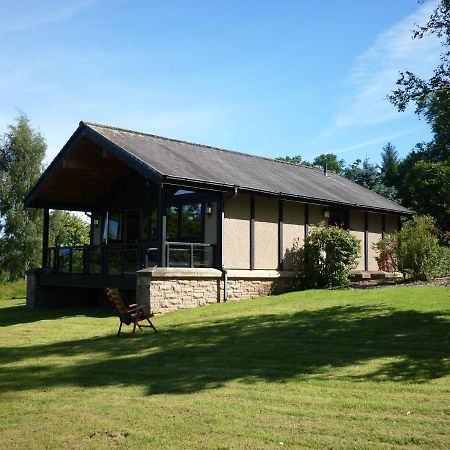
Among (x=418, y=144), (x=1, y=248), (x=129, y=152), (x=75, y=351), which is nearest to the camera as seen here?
(x=75, y=351)

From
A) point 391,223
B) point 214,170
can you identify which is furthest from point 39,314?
point 391,223

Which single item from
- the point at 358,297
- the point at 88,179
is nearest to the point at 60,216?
the point at 88,179

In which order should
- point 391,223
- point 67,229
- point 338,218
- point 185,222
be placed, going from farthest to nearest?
1. point 67,229
2. point 391,223
3. point 338,218
4. point 185,222

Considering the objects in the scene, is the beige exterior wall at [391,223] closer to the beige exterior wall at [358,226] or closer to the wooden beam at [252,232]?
the beige exterior wall at [358,226]

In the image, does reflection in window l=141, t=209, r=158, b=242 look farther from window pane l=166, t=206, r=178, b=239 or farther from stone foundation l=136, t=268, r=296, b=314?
stone foundation l=136, t=268, r=296, b=314

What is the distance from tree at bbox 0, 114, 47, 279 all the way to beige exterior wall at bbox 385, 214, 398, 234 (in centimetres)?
2133

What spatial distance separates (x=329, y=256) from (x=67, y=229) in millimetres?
28518

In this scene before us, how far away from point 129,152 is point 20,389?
9974 mm

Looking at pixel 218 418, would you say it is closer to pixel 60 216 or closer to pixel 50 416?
pixel 50 416

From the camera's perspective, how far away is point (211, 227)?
18281 millimetres

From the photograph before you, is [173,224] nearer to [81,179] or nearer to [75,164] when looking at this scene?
[75,164]

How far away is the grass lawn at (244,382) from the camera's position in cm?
585

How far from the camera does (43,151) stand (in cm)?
3784

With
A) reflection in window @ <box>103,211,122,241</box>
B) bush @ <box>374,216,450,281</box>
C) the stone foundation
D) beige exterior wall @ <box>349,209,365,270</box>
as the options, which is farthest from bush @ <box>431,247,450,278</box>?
reflection in window @ <box>103,211,122,241</box>
